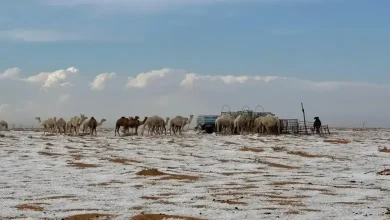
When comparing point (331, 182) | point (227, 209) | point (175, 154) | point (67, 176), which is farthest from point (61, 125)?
point (227, 209)

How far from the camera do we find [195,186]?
16500mm

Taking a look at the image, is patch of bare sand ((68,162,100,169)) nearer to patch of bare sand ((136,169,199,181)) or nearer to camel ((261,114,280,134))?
patch of bare sand ((136,169,199,181))

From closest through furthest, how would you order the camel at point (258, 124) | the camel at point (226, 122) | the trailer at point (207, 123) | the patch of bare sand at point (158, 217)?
the patch of bare sand at point (158, 217) → the camel at point (258, 124) → the camel at point (226, 122) → the trailer at point (207, 123)

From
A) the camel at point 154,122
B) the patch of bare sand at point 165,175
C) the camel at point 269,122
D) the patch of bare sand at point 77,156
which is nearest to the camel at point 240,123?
the camel at point 269,122

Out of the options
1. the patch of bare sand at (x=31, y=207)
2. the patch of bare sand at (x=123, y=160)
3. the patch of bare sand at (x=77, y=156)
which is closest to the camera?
the patch of bare sand at (x=31, y=207)

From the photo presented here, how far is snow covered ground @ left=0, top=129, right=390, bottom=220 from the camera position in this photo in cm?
1209

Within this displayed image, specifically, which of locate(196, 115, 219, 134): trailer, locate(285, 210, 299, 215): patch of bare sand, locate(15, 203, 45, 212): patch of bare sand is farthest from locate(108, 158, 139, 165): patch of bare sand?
locate(196, 115, 219, 134): trailer

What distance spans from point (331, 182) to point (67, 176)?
351 inches

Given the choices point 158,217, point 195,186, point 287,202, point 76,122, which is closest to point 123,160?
point 195,186

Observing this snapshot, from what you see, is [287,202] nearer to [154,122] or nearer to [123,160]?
[123,160]

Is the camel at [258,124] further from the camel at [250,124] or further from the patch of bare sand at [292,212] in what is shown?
the patch of bare sand at [292,212]

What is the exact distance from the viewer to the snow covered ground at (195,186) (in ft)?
39.7

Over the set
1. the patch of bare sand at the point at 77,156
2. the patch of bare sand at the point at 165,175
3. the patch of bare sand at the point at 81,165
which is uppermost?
the patch of bare sand at the point at 77,156

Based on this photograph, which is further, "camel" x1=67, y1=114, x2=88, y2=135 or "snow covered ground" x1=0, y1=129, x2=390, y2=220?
"camel" x1=67, y1=114, x2=88, y2=135
